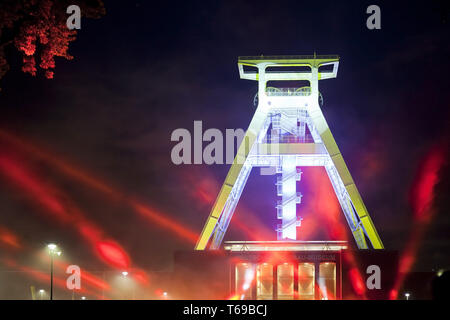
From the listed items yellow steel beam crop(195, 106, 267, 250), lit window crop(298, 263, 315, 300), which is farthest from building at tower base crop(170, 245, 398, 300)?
yellow steel beam crop(195, 106, 267, 250)

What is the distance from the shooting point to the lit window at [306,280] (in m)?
32.9

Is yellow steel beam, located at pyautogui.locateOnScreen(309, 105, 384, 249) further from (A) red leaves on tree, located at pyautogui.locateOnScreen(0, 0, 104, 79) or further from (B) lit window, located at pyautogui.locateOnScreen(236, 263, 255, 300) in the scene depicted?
(A) red leaves on tree, located at pyautogui.locateOnScreen(0, 0, 104, 79)

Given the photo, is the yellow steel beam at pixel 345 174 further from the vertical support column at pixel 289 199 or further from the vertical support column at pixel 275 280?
the vertical support column at pixel 275 280

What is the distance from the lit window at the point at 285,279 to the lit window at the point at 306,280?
493mm

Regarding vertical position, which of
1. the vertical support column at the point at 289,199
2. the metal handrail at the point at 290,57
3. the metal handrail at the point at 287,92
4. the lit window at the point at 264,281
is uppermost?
the metal handrail at the point at 290,57

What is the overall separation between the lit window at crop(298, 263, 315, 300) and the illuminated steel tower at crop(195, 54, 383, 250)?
3527 mm

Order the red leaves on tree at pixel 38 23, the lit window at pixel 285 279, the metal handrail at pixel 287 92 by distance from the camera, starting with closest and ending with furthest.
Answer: the red leaves on tree at pixel 38 23, the lit window at pixel 285 279, the metal handrail at pixel 287 92

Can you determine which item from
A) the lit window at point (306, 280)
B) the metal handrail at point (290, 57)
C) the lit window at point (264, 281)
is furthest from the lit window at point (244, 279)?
the metal handrail at point (290, 57)

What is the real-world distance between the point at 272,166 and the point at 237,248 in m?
8.03

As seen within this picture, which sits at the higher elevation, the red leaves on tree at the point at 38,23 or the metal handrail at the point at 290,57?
the metal handrail at the point at 290,57

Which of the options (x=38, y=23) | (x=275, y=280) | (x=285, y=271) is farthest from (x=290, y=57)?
(x=38, y=23)

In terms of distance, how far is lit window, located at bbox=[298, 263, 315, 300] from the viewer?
3288 centimetres

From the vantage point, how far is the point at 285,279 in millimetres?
33250
